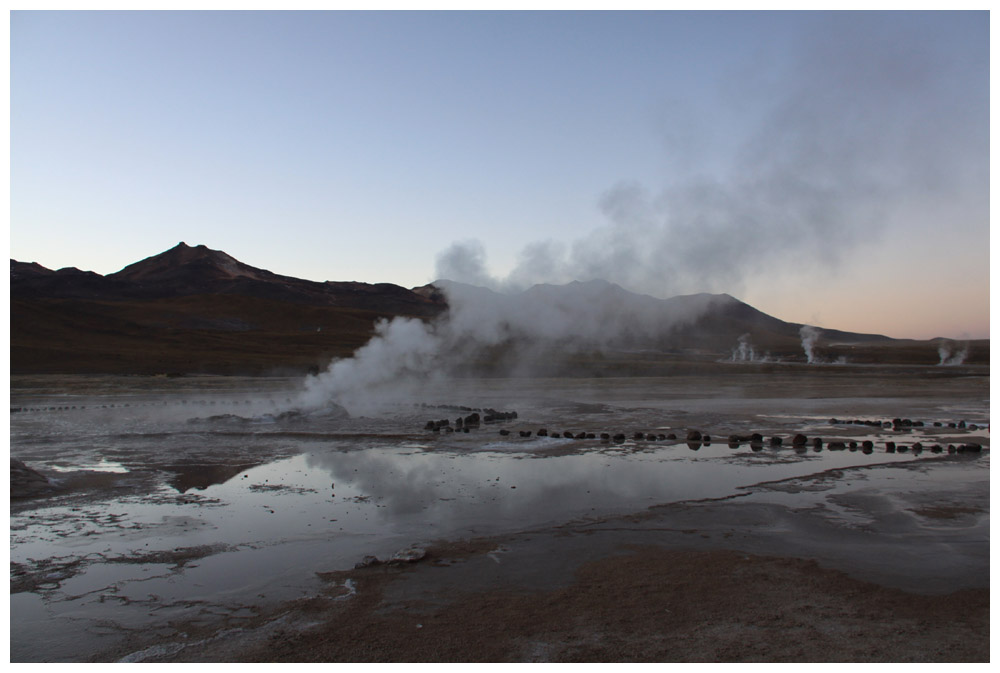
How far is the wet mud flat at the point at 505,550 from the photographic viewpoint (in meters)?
7.83

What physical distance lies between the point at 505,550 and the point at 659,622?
12.0 ft

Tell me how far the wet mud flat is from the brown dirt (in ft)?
0.12

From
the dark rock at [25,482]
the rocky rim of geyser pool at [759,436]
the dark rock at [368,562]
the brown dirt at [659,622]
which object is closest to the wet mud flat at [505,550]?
the brown dirt at [659,622]

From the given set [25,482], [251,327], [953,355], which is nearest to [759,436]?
[25,482]

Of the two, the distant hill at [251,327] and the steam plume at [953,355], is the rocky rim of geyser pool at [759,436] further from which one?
the steam plume at [953,355]

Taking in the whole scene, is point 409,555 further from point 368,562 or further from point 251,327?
point 251,327

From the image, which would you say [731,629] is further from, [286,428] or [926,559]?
[286,428]

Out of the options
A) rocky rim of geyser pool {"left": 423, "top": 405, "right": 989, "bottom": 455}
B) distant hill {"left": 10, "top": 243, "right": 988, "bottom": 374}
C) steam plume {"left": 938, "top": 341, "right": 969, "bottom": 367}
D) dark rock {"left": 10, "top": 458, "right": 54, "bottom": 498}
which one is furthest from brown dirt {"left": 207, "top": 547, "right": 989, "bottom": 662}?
steam plume {"left": 938, "top": 341, "right": 969, "bottom": 367}

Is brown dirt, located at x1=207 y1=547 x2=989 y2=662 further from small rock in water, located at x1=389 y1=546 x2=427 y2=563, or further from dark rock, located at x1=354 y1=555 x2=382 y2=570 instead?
small rock in water, located at x1=389 y1=546 x2=427 y2=563

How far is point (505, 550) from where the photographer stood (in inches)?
447

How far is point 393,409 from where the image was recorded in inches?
1555

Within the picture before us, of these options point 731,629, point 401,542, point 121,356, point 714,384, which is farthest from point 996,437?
point 121,356

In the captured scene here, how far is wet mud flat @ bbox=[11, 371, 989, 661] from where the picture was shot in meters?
7.83
